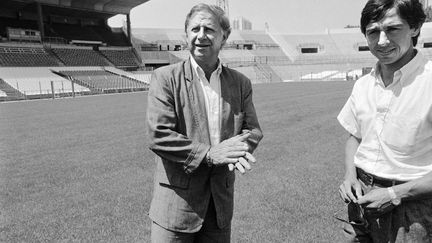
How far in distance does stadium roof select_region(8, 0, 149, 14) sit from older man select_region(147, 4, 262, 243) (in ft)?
157

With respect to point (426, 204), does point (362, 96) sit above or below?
above

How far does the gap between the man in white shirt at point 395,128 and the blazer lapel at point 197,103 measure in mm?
898

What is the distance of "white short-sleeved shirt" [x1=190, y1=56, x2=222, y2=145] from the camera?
7.09ft

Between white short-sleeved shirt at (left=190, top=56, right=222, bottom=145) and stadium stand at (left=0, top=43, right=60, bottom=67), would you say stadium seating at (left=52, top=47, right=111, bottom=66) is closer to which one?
stadium stand at (left=0, top=43, right=60, bottom=67)

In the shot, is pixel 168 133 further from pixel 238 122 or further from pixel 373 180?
pixel 373 180

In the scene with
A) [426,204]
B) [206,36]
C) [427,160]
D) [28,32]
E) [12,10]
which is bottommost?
[426,204]

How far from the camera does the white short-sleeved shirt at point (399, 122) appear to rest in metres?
1.79

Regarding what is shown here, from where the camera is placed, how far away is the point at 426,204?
191 cm

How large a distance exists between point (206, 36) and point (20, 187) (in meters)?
4.95

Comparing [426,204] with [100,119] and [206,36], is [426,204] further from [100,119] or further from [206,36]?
[100,119]

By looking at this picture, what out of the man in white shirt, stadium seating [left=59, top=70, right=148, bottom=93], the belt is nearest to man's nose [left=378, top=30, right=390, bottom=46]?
the man in white shirt

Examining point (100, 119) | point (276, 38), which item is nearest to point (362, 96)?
point (100, 119)

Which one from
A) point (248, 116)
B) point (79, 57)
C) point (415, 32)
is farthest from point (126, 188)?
point (79, 57)

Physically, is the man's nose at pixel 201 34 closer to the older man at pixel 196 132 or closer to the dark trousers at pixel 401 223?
the older man at pixel 196 132
